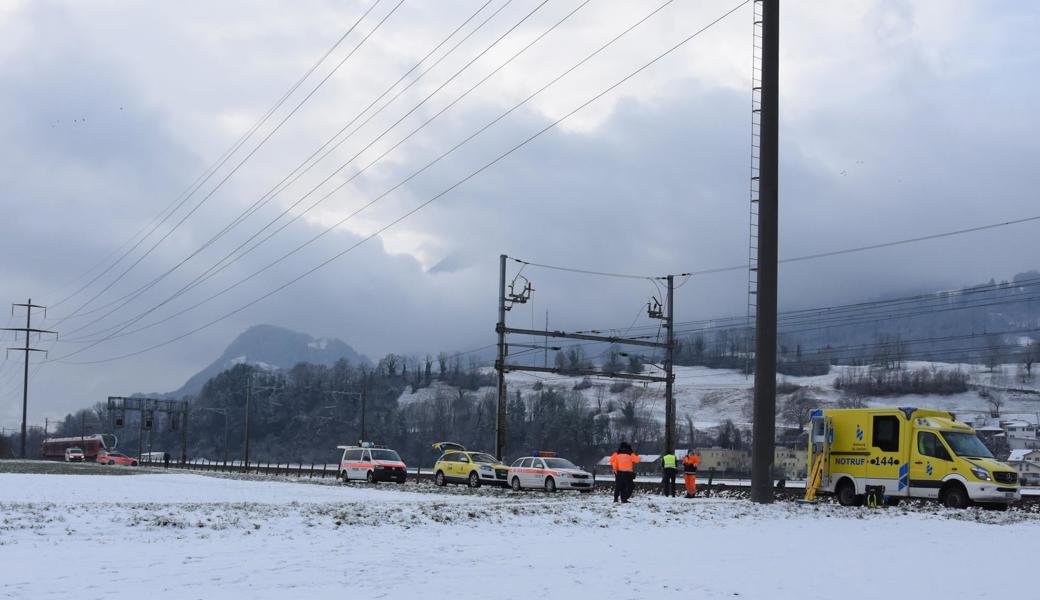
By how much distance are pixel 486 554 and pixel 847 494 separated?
60.0 feet

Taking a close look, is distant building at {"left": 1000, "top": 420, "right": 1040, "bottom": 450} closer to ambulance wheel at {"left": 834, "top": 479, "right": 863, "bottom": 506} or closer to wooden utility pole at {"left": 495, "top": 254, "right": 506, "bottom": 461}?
wooden utility pole at {"left": 495, "top": 254, "right": 506, "bottom": 461}

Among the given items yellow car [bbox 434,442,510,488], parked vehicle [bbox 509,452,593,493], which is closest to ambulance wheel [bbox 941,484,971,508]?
parked vehicle [bbox 509,452,593,493]

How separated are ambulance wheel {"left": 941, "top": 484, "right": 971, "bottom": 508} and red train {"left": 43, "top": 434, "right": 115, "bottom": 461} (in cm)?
9502

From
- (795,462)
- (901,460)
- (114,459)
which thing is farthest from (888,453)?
(795,462)

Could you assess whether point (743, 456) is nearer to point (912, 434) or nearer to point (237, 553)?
point (912, 434)

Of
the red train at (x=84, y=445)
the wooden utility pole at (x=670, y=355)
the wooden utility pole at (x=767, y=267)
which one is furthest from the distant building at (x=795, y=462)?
the wooden utility pole at (x=767, y=267)

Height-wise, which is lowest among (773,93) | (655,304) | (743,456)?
(743,456)

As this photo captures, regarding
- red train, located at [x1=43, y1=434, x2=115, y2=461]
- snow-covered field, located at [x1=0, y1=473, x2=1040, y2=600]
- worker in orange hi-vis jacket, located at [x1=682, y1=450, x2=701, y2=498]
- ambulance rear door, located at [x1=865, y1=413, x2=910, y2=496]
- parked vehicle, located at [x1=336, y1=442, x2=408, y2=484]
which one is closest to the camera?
snow-covered field, located at [x1=0, y1=473, x2=1040, y2=600]

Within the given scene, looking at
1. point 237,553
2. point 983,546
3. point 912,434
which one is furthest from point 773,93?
point 237,553

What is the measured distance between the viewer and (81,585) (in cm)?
1076

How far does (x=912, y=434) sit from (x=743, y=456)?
14968 centimetres

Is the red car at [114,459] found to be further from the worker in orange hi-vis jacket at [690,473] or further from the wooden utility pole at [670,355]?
the worker in orange hi-vis jacket at [690,473]

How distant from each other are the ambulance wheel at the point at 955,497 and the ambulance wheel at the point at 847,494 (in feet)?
8.23

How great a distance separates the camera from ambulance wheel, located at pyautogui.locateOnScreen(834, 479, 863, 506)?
29219mm
